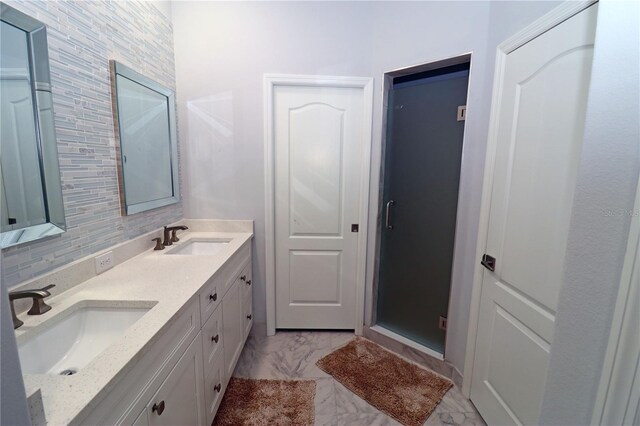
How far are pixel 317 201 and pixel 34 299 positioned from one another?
165cm

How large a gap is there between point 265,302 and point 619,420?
80.2 inches

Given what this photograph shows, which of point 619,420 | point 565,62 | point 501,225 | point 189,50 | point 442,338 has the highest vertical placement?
point 189,50

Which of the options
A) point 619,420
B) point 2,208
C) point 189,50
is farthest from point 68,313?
point 189,50

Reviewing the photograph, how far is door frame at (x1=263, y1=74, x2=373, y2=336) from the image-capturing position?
6.77 ft

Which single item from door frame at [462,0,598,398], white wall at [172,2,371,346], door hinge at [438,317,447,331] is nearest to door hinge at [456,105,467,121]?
door frame at [462,0,598,398]

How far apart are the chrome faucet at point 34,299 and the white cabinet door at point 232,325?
2.40ft

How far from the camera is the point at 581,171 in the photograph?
83 cm

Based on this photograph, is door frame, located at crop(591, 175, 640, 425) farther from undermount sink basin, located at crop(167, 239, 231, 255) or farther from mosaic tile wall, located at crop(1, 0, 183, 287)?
undermount sink basin, located at crop(167, 239, 231, 255)

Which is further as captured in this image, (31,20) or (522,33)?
(522,33)

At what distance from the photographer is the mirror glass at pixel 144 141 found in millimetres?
1473

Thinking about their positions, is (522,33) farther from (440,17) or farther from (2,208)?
(2,208)

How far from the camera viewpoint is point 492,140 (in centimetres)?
146

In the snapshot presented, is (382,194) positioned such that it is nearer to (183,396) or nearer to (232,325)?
(232,325)

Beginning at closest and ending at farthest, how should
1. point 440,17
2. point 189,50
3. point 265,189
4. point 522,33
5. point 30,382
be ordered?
point 30,382
point 522,33
point 440,17
point 189,50
point 265,189
